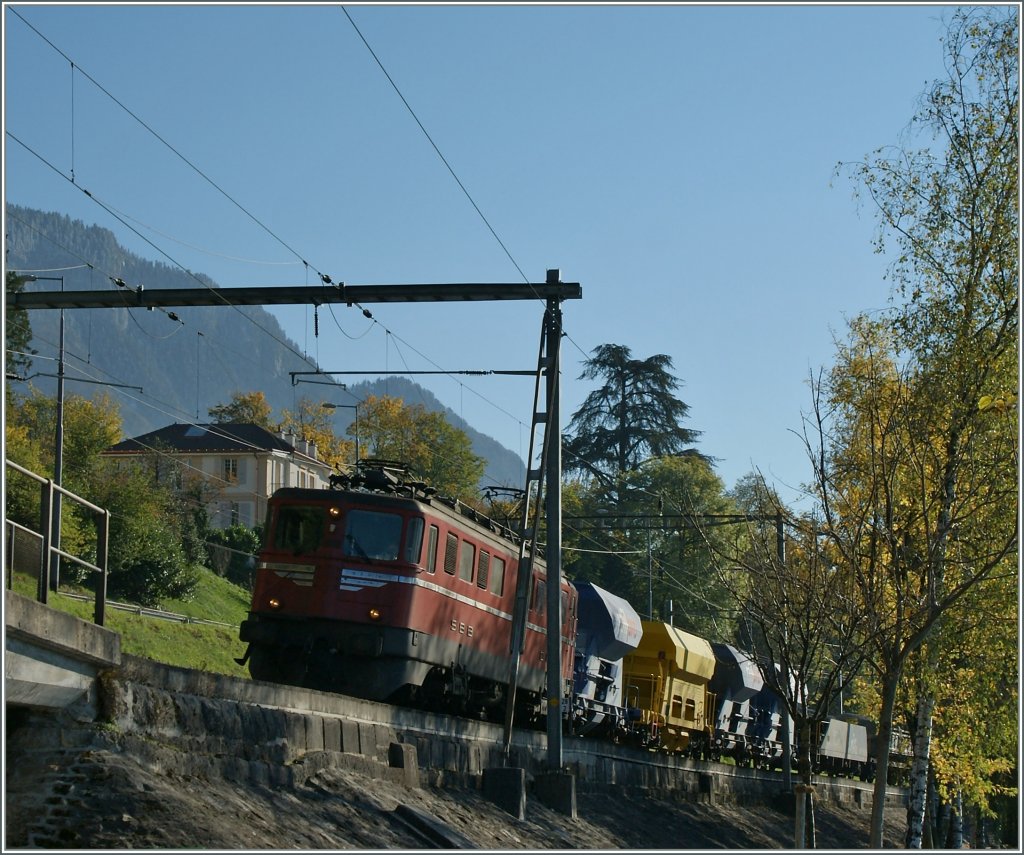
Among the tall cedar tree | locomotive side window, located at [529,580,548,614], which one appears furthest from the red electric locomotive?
the tall cedar tree

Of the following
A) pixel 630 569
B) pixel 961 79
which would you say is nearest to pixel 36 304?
A: pixel 961 79

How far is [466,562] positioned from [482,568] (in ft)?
2.54

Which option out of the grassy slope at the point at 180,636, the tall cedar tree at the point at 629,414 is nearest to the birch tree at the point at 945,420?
the grassy slope at the point at 180,636

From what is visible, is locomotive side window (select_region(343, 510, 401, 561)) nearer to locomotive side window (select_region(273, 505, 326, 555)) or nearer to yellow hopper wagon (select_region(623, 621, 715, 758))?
locomotive side window (select_region(273, 505, 326, 555))

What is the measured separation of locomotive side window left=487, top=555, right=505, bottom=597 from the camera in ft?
80.2

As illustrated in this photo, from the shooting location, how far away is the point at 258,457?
92.2 m

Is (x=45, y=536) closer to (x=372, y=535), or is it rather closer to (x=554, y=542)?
(x=372, y=535)

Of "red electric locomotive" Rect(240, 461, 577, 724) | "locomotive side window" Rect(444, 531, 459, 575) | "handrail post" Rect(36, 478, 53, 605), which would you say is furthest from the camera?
"locomotive side window" Rect(444, 531, 459, 575)

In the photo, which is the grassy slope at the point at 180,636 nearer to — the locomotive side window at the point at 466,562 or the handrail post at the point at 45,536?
the locomotive side window at the point at 466,562

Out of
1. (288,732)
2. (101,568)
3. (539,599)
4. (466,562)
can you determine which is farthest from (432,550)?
(101,568)

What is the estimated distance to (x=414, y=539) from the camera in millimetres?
21406

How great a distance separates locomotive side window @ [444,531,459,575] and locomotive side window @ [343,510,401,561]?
1163 millimetres

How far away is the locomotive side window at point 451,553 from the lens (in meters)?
22.3

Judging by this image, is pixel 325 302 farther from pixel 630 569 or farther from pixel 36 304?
pixel 630 569
